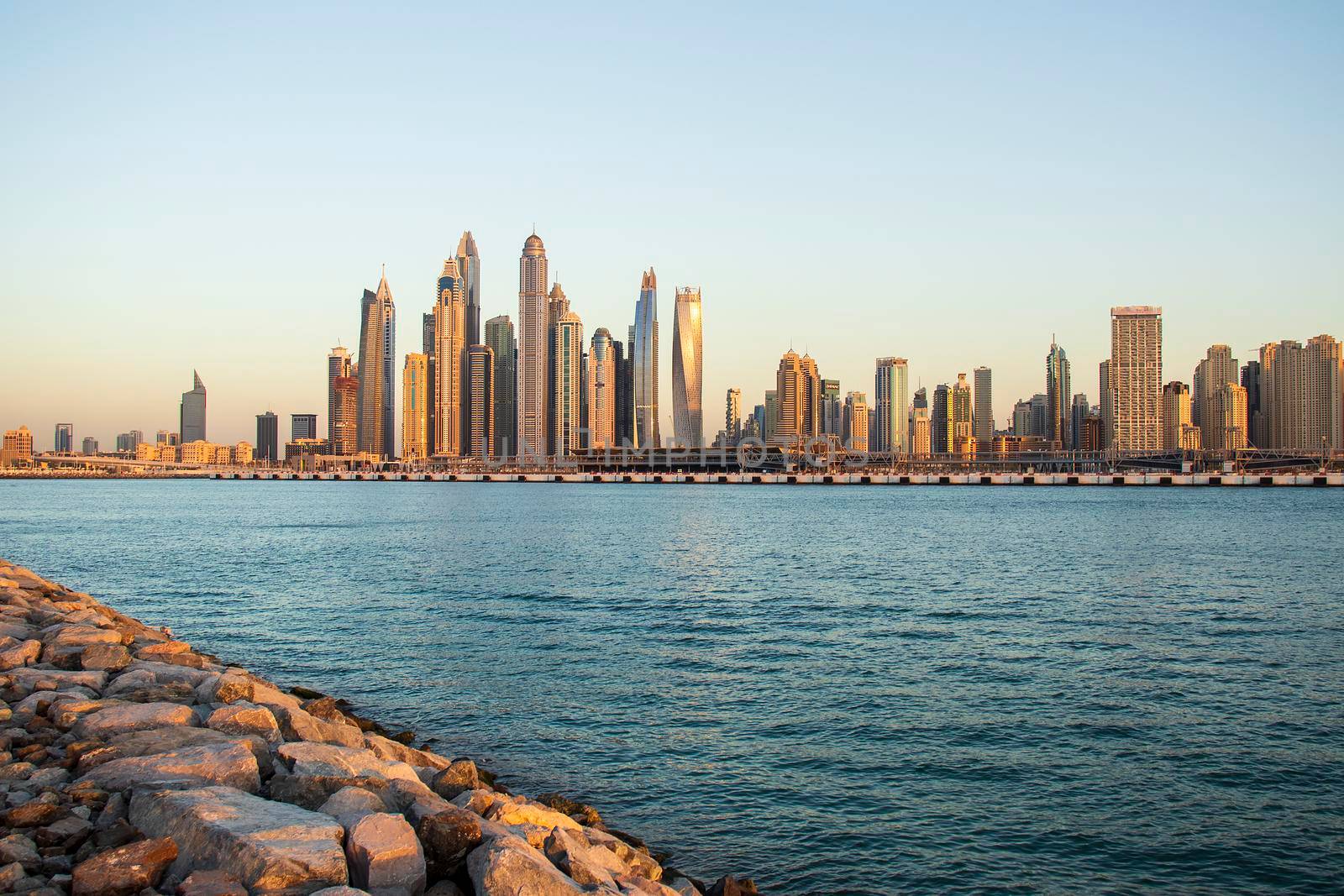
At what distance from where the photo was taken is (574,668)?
24.8m

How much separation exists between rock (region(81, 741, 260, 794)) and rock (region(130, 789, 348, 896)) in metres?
0.61

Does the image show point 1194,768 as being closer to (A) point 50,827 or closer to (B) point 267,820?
(B) point 267,820

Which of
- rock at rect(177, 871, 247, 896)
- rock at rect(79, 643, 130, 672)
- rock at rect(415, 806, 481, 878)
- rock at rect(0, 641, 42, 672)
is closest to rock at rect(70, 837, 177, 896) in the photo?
rock at rect(177, 871, 247, 896)

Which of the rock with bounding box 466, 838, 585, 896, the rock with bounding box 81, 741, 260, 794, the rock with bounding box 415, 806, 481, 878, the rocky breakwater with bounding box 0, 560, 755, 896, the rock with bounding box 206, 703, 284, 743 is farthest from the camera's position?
the rock with bounding box 206, 703, 284, 743

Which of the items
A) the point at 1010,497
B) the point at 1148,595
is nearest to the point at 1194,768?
the point at 1148,595

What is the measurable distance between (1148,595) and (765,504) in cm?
10382

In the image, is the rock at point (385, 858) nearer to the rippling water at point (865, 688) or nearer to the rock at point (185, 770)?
the rock at point (185, 770)

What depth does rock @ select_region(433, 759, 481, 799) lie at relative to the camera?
1202 centimetres

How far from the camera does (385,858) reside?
826 cm

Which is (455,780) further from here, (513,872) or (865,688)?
(865,688)

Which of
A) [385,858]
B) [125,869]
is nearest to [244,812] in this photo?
[125,869]

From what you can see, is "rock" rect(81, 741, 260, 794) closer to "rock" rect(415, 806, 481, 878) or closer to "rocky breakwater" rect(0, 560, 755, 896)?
"rocky breakwater" rect(0, 560, 755, 896)

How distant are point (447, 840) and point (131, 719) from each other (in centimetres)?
547

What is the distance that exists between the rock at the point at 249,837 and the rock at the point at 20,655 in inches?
351
